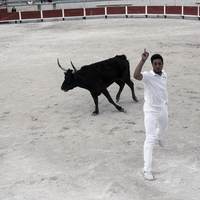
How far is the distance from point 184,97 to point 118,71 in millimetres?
1830

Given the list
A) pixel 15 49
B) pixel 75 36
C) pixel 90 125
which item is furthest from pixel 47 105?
pixel 75 36

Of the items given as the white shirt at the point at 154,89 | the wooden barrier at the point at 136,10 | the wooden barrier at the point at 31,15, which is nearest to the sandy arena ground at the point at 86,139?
the white shirt at the point at 154,89

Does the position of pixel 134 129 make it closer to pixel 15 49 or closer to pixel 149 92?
pixel 149 92

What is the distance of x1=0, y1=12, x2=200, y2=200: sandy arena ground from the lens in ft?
14.8

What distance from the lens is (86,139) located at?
6.11 metres

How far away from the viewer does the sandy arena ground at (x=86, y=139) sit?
14.8ft

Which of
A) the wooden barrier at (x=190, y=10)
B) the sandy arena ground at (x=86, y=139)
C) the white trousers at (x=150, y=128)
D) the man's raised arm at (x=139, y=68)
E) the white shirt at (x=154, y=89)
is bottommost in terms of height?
the sandy arena ground at (x=86, y=139)

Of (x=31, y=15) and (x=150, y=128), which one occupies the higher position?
(x=31, y=15)

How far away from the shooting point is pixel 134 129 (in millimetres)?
6426

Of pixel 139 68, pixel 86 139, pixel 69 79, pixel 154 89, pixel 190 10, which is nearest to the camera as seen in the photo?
pixel 139 68

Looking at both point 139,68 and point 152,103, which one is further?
point 152,103

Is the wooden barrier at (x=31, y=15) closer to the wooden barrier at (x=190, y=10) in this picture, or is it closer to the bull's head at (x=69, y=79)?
the wooden barrier at (x=190, y=10)

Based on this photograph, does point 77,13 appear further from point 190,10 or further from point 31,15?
point 190,10

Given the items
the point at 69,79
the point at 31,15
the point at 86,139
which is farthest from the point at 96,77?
the point at 31,15
